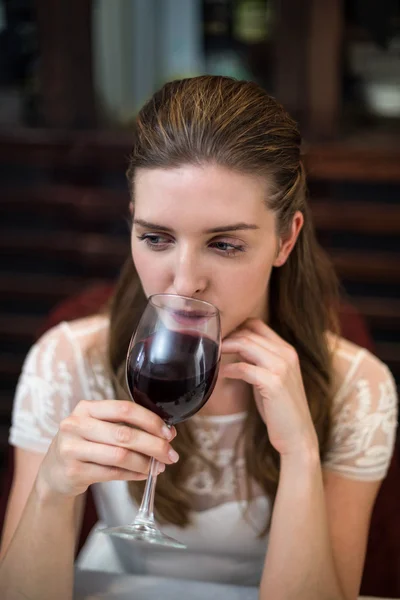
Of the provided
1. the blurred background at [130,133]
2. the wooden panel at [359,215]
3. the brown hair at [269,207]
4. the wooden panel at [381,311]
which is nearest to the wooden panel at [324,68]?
the blurred background at [130,133]

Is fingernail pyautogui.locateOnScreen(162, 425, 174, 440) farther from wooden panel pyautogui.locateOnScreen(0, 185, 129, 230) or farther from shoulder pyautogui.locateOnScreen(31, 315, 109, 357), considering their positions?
wooden panel pyautogui.locateOnScreen(0, 185, 129, 230)

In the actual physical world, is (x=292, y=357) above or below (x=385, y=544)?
above

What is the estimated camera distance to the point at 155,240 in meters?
1.27

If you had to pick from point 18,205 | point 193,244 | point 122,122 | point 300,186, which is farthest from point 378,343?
point 193,244

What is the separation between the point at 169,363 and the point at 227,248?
275 mm

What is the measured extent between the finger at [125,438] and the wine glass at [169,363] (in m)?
0.04

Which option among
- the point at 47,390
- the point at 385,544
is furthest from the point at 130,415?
the point at 385,544

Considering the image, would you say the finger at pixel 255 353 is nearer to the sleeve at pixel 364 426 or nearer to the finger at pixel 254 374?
the finger at pixel 254 374

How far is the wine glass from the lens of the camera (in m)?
1.07

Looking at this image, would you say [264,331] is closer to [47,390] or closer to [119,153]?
[47,390]

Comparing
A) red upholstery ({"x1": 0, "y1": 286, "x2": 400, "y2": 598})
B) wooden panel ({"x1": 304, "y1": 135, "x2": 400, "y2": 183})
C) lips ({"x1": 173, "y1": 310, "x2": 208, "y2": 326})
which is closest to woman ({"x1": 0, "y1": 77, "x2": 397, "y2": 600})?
lips ({"x1": 173, "y1": 310, "x2": 208, "y2": 326})

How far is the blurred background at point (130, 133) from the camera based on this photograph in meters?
3.01

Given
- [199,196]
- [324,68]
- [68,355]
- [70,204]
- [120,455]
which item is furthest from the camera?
[70,204]

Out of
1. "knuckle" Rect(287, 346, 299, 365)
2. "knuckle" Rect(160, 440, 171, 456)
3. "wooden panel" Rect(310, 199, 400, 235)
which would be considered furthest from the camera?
"wooden panel" Rect(310, 199, 400, 235)
